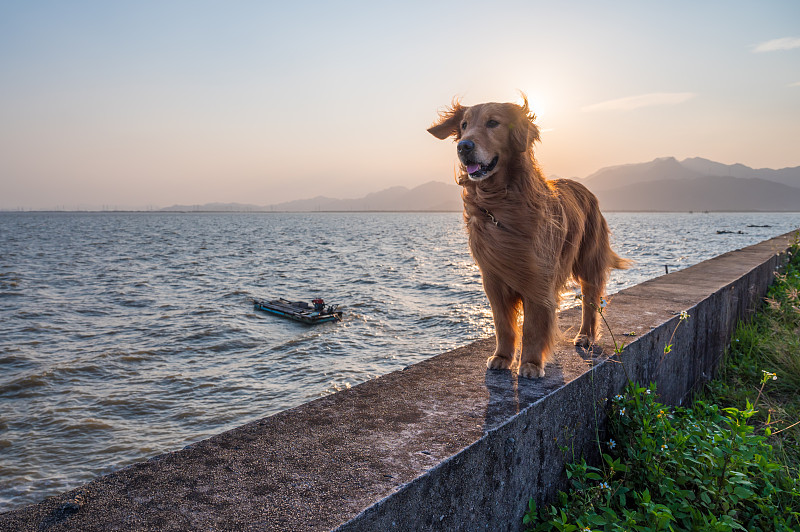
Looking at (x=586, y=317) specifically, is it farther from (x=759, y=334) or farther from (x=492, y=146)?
(x=759, y=334)

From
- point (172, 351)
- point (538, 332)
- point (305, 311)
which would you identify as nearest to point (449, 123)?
point (538, 332)

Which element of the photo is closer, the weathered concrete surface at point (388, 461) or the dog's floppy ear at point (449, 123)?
the weathered concrete surface at point (388, 461)

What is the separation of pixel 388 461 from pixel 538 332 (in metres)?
1.71

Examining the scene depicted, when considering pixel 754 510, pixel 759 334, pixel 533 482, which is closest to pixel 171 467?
pixel 533 482

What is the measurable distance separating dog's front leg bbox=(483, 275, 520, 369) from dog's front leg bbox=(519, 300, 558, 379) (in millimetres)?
152

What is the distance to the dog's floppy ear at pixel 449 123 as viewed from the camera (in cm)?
384

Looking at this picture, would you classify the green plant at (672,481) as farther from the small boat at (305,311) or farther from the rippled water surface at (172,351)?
the small boat at (305,311)

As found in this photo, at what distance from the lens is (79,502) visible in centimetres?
183

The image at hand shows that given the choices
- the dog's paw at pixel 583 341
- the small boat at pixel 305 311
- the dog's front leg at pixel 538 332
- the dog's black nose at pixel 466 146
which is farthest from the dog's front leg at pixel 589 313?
the small boat at pixel 305 311

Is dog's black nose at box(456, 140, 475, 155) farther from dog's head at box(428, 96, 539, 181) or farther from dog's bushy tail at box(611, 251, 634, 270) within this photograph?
dog's bushy tail at box(611, 251, 634, 270)

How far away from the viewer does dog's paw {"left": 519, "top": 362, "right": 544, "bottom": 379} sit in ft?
10.6

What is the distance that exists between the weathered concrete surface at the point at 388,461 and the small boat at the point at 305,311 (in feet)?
47.9

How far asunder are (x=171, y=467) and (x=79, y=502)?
13.2 inches

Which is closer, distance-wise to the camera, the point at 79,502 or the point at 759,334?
the point at 79,502
